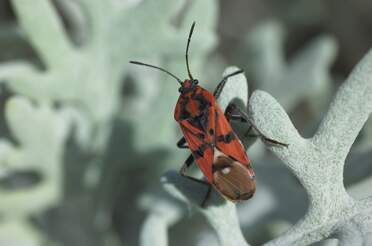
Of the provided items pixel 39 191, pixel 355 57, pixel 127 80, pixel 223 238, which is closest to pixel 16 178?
pixel 39 191

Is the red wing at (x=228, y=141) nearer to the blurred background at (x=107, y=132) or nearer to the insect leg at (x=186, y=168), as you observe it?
the insect leg at (x=186, y=168)

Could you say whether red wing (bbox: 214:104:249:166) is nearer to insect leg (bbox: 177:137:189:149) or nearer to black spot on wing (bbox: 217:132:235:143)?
black spot on wing (bbox: 217:132:235:143)

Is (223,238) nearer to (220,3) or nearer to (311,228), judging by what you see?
(311,228)

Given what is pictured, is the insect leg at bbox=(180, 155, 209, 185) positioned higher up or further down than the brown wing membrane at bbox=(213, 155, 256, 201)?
higher up

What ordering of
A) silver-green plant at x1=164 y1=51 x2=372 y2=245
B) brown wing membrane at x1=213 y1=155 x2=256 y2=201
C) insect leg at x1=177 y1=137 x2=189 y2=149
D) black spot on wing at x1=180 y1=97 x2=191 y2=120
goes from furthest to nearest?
insect leg at x1=177 y1=137 x2=189 y2=149 → black spot on wing at x1=180 y1=97 x2=191 y2=120 → brown wing membrane at x1=213 y1=155 x2=256 y2=201 → silver-green plant at x1=164 y1=51 x2=372 y2=245

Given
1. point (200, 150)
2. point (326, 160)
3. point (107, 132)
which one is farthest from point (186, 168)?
point (107, 132)

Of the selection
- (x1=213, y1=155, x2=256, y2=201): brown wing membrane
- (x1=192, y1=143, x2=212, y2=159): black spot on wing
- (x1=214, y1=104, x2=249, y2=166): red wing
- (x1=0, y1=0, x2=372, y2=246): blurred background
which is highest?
(x1=0, y1=0, x2=372, y2=246): blurred background

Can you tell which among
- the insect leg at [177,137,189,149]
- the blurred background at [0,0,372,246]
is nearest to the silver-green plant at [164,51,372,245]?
the blurred background at [0,0,372,246]
